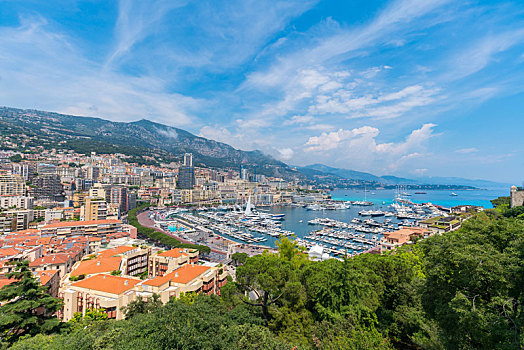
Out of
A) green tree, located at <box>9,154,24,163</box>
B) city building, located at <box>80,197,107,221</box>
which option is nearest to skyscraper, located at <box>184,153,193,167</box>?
green tree, located at <box>9,154,24,163</box>

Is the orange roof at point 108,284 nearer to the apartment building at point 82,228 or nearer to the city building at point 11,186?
the apartment building at point 82,228

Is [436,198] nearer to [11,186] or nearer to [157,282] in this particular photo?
[157,282]

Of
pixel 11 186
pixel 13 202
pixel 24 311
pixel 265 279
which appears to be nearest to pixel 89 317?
pixel 24 311

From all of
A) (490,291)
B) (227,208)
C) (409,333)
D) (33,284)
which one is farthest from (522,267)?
(227,208)

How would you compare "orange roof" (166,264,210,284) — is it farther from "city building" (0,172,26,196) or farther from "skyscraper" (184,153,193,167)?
"skyscraper" (184,153,193,167)

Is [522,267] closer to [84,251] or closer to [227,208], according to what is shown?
[84,251]

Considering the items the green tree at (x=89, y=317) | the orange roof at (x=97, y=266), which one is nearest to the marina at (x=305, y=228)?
the orange roof at (x=97, y=266)

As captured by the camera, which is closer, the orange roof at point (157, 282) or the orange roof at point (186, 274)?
the orange roof at point (157, 282)
